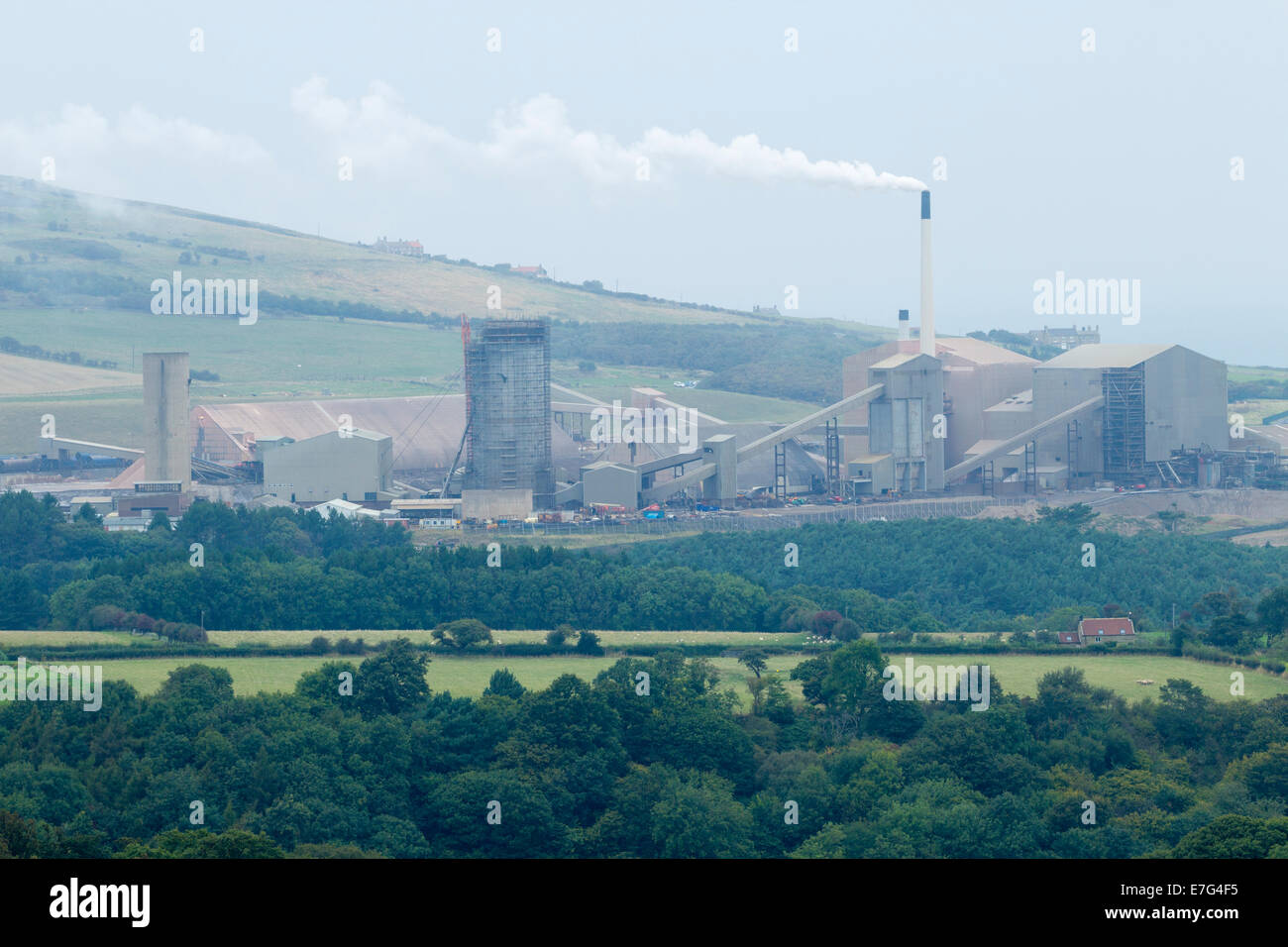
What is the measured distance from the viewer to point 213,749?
29562 millimetres

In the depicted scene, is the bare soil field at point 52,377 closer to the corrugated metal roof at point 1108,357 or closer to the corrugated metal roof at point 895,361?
the corrugated metal roof at point 895,361

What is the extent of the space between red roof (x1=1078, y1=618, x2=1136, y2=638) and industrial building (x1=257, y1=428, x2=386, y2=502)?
3475cm

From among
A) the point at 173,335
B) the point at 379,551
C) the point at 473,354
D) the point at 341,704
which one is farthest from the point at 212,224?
the point at 341,704

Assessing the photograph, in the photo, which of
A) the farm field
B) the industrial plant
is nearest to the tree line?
the farm field

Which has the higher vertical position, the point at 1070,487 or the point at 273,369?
the point at 273,369

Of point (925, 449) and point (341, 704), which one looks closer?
point (341, 704)

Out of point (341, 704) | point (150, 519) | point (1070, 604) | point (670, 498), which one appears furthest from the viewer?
point (670, 498)

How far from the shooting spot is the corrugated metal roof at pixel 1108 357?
73.2 m

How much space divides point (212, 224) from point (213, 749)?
138 meters

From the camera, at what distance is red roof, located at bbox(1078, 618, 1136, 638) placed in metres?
43.3

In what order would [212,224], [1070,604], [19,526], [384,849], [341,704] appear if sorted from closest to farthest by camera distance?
1. [384,849]
2. [341,704]
3. [1070,604]
4. [19,526]
5. [212,224]

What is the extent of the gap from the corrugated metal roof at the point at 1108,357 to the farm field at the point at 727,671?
34.5 meters

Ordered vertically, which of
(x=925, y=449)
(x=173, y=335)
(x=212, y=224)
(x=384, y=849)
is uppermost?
(x=212, y=224)

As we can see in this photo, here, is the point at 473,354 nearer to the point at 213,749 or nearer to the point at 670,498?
the point at 670,498
